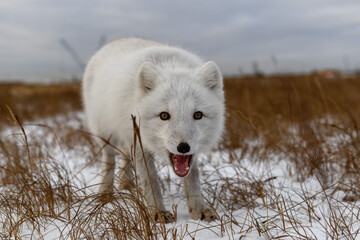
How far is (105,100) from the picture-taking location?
3.19 metres

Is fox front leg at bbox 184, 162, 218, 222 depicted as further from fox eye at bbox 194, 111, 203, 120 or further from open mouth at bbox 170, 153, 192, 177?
fox eye at bbox 194, 111, 203, 120

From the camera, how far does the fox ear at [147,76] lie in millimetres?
2570

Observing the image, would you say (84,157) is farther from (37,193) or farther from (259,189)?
(259,189)

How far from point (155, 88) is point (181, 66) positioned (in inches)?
20.1

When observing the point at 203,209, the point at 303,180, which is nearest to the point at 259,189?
the point at 203,209

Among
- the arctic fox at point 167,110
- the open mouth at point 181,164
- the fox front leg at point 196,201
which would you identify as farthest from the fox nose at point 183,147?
the fox front leg at point 196,201

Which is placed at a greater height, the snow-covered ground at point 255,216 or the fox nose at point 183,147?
the fox nose at point 183,147

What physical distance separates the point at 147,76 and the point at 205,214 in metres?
1.21

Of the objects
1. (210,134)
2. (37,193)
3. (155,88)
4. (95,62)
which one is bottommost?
(37,193)

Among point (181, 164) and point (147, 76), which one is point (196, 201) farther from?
point (147, 76)

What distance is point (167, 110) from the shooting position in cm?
243

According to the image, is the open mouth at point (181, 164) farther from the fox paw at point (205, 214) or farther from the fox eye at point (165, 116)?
the fox paw at point (205, 214)

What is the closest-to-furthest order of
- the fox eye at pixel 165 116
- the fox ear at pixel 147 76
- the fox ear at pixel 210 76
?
the fox eye at pixel 165 116 → the fox ear at pixel 147 76 → the fox ear at pixel 210 76

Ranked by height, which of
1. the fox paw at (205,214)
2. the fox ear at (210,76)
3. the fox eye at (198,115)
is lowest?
the fox paw at (205,214)
